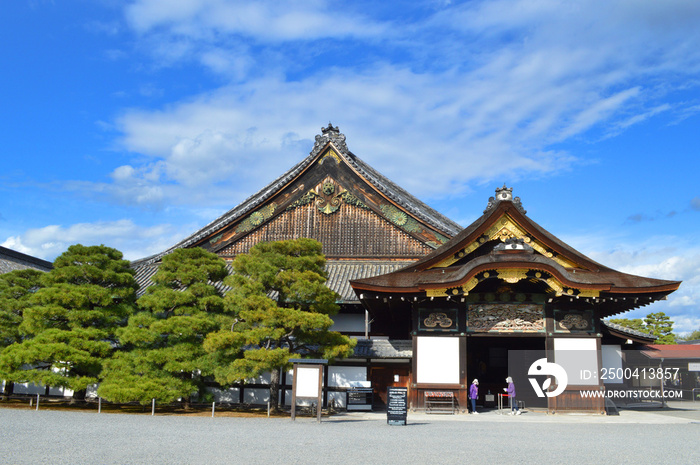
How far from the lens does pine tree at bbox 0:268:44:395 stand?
19609 mm

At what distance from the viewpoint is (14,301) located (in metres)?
19.8

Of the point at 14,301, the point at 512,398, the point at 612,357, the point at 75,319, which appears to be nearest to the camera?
the point at 512,398

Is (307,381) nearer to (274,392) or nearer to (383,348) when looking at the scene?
(274,392)

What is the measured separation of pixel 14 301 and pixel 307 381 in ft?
38.0

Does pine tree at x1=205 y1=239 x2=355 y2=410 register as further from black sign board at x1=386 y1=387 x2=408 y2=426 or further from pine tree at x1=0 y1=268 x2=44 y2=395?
pine tree at x1=0 y1=268 x2=44 y2=395

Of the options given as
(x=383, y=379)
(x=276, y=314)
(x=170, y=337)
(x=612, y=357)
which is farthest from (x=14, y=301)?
(x=612, y=357)

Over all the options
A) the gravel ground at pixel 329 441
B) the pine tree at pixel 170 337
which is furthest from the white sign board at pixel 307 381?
the pine tree at pixel 170 337

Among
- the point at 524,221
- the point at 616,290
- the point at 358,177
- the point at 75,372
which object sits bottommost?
the point at 75,372

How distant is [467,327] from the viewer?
1805 centimetres

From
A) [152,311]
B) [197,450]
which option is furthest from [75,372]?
[197,450]

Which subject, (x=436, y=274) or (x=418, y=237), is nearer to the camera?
(x=436, y=274)

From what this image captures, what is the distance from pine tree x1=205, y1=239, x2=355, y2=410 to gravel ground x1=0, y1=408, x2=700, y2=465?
5.89ft

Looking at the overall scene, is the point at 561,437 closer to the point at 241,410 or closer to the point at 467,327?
the point at 467,327

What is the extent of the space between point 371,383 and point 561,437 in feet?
28.5
